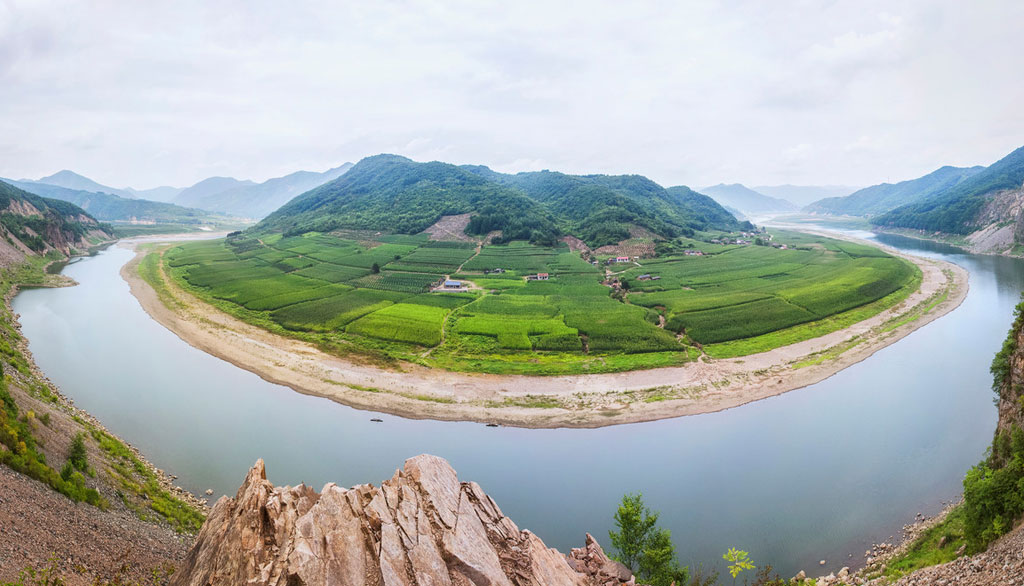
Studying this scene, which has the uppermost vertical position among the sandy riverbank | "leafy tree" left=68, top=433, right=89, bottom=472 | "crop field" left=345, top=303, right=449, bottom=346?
"crop field" left=345, top=303, right=449, bottom=346

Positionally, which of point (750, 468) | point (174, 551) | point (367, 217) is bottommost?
point (750, 468)

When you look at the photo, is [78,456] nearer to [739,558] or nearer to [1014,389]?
[739,558]

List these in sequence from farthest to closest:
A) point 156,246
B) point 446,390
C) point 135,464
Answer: point 156,246, point 446,390, point 135,464

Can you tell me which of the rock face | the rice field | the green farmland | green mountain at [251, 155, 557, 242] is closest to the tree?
the rock face

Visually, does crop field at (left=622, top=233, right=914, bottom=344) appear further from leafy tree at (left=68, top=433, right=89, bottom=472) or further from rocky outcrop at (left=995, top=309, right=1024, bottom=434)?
leafy tree at (left=68, top=433, right=89, bottom=472)

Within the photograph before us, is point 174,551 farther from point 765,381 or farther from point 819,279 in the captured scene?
point 819,279

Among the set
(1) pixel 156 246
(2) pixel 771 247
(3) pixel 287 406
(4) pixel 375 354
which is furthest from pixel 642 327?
(1) pixel 156 246

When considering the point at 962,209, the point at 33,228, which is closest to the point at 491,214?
the point at 33,228
